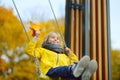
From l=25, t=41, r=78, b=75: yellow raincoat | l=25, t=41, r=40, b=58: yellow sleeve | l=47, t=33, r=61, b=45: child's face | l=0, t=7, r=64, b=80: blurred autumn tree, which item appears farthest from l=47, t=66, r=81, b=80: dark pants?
l=0, t=7, r=64, b=80: blurred autumn tree

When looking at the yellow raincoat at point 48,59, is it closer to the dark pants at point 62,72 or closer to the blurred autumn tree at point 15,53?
the dark pants at point 62,72

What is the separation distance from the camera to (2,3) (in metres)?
6.10

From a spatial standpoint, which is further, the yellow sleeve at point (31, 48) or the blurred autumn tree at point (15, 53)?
the blurred autumn tree at point (15, 53)

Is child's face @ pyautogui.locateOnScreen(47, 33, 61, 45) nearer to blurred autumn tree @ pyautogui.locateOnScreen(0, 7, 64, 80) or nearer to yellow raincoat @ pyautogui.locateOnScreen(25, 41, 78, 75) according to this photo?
yellow raincoat @ pyautogui.locateOnScreen(25, 41, 78, 75)

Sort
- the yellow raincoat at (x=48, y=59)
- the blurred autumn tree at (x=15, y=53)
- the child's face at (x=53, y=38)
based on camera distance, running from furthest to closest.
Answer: the blurred autumn tree at (x=15, y=53), the child's face at (x=53, y=38), the yellow raincoat at (x=48, y=59)

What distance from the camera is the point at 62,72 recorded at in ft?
8.32

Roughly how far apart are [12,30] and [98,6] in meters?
2.99

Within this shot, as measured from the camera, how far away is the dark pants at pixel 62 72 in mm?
2518

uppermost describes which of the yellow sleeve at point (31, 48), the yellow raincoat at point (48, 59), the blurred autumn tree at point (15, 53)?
the yellow sleeve at point (31, 48)

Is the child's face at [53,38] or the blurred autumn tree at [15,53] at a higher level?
the child's face at [53,38]

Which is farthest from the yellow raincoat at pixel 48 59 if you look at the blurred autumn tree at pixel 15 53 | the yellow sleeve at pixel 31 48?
the blurred autumn tree at pixel 15 53

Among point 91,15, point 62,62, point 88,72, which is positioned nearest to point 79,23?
point 91,15

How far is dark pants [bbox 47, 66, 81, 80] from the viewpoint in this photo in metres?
2.52

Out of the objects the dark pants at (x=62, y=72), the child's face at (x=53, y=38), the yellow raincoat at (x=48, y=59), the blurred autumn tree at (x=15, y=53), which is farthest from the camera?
the blurred autumn tree at (x=15, y=53)
